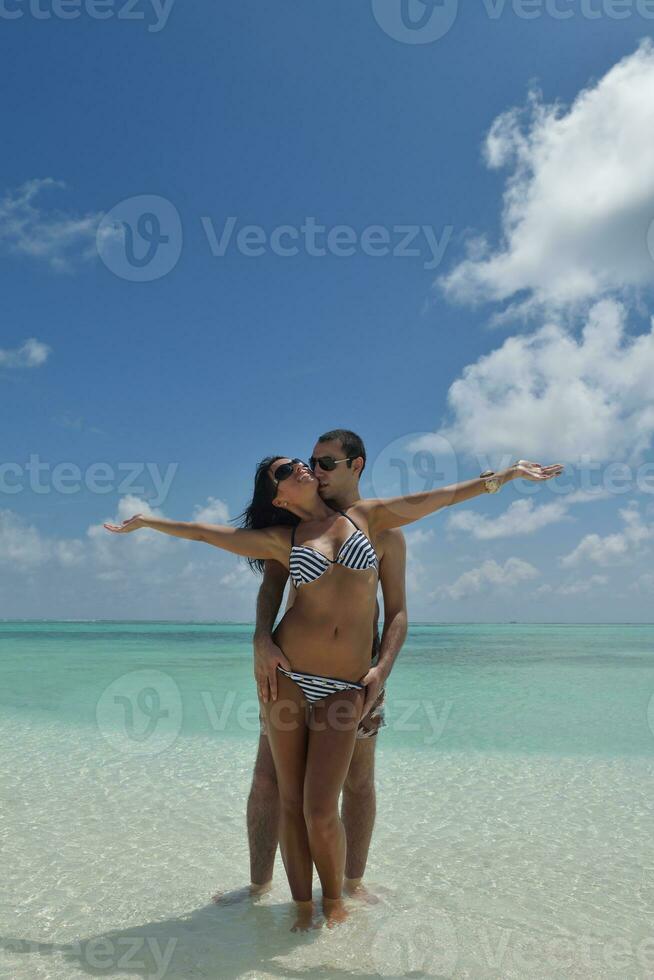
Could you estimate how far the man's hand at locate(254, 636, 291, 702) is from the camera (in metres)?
3.80

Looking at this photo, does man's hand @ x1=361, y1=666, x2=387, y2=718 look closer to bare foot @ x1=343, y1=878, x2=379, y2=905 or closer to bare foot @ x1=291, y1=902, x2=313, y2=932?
bare foot @ x1=291, y1=902, x2=313, y2=932

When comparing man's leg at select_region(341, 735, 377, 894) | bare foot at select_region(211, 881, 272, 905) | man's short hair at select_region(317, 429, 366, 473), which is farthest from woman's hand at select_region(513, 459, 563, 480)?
bare foot at select_region(211, 881, 272, 905)

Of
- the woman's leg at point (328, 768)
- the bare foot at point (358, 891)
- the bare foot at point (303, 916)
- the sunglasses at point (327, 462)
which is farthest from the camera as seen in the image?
the bare foot at point (358, 891)

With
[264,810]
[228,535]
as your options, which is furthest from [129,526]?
[264,810]

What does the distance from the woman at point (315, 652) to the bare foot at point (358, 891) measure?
46 cm

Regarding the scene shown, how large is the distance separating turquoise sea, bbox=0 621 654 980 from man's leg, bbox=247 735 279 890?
0.31m

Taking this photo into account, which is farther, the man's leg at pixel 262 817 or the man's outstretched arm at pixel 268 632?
the man's leg at pixel 262 817

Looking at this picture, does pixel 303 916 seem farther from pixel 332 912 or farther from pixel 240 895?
pixel 240 895

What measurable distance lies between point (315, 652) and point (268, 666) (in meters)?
0.26

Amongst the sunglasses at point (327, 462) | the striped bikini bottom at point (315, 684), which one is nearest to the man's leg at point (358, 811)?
the striped bikini bottom at point (315, 684)

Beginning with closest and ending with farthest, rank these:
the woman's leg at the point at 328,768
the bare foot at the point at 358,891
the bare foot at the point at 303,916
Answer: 1. the woman's leg at the point at 328,768
2. the bare foot at the point at 303,916
3. the bare foot at the point at 358,891

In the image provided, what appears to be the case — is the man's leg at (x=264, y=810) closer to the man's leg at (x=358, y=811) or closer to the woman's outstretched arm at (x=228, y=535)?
the man's leg at (x=358, y=811)

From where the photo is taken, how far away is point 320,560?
3.78 meters

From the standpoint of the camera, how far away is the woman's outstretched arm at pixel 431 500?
4.02 meters
